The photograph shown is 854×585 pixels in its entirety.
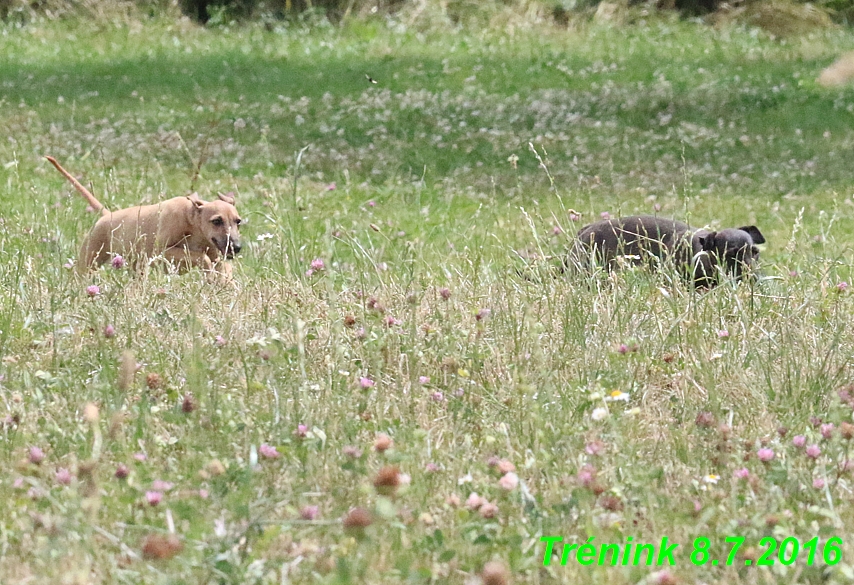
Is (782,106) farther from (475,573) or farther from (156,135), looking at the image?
(475,573)

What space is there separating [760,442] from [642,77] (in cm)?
1247

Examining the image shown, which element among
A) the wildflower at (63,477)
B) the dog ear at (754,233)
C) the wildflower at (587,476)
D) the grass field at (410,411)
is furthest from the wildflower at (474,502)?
the dog ear at (754,233)

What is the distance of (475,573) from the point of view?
9.50 ft

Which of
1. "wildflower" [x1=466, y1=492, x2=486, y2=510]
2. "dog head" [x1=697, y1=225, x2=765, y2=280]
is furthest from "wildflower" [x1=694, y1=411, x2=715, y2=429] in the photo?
"dog head" [x1=697, y1=225, x2=765, y2=280]

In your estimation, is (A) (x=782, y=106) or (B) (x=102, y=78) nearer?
(A) (x=782, y=106)

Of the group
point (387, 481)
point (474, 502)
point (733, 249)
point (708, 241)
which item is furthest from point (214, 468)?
point (708, 241)

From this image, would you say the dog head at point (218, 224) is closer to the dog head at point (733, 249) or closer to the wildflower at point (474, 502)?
the dog head at point (733, 249)

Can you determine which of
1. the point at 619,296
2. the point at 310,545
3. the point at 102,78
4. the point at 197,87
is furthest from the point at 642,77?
the point at 310,545

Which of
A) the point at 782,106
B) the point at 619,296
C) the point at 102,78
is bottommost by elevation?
the point at 102,78

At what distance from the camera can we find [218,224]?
630 cm

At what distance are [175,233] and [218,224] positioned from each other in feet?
0.95

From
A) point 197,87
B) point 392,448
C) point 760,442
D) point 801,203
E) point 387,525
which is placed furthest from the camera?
point 197,87

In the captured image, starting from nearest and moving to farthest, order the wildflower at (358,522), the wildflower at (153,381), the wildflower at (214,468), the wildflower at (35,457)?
1. the wildflower at (358,522)
2. the wildflower at (214,468)
3. the wildflower at (35,457)
4. the wildflower at (153,381)

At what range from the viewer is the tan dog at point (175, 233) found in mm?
6102
